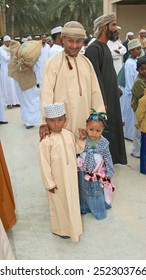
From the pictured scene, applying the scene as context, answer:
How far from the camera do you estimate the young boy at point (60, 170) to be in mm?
2818

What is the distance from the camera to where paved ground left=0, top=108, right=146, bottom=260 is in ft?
9.15

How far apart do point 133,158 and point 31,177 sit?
1.49 metres

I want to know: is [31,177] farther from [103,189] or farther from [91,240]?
[91,240]

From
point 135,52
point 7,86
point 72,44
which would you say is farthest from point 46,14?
point 72,44

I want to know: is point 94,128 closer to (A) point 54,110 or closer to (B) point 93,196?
(A) point 54,110

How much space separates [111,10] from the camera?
45.6 feet

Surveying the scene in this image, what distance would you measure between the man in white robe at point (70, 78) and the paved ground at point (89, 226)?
0.95m

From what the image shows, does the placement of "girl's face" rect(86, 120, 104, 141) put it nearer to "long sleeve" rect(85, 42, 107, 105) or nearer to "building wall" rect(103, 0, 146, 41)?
"long sleeve" rect(85, 42, 107, 105)

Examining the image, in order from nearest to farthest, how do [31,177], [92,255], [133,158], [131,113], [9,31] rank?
[92,255], [31,177], [133,158], [131,113], [9,31]

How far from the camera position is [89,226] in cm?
317

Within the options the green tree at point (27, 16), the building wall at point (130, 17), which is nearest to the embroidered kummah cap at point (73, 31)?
the building wall at point (130, 17)

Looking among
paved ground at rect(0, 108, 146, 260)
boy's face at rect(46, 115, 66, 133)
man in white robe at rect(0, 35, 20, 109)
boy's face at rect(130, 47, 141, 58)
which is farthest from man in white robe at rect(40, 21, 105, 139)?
man in white robe at rect(0, 35, 20, 109)

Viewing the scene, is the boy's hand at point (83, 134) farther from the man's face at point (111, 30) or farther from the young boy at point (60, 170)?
the man's face at point (111, 30)

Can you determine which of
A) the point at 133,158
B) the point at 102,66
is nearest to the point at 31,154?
the point at 133,158
